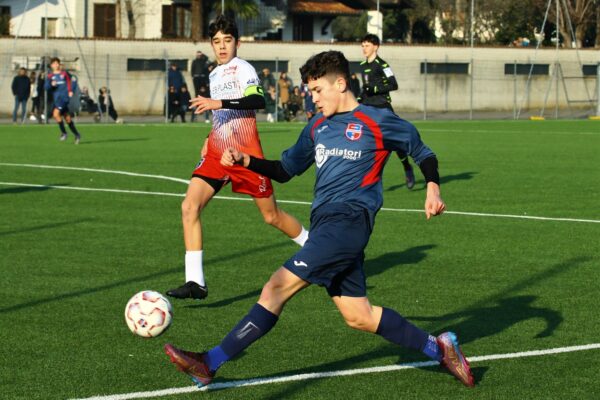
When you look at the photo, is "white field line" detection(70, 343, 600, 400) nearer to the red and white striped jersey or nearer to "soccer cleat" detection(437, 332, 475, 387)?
"soccer cleat" detection(437, 332, 475, 387)

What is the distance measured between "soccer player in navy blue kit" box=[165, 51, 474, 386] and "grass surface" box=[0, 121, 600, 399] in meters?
0.27

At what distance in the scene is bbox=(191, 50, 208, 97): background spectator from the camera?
141 ft

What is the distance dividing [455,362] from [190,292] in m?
3.04

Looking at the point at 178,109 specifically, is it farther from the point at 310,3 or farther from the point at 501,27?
the point at 501,27

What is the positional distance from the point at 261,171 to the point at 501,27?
2585 inches

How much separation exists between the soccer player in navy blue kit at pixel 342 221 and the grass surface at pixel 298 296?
0.27 m

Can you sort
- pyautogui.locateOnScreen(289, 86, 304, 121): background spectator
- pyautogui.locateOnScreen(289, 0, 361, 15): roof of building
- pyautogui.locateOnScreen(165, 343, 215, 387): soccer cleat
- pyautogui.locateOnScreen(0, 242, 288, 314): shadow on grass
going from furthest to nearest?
pyautogui.locateOnScreen(289, 0, 361, 15): roof of building
pyautogui.locateOnScreen(289, 86, 304, 121): background spectator
pyautogui.locateOnScreen(0, 242, 288, 314): shadow on grass
pyautogui.locateOnScreen(165, 343, 215, 387): soccer cleat

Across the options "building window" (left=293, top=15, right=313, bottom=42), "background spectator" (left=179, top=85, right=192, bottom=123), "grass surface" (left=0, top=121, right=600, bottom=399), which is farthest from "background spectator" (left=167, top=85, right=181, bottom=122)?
"building window" (left=293, top=15, right=313, bottom=42)

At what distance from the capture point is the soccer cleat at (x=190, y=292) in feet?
30.2

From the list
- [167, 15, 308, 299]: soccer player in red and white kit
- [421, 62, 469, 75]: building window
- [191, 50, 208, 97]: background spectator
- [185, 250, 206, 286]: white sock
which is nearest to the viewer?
[185, 250, 206, 286]: white sock

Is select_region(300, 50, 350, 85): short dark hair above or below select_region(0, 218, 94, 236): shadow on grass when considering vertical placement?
above

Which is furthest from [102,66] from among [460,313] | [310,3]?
[460,313]

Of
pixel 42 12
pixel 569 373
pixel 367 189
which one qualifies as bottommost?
pixel 569 373

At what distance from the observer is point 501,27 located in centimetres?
7088
